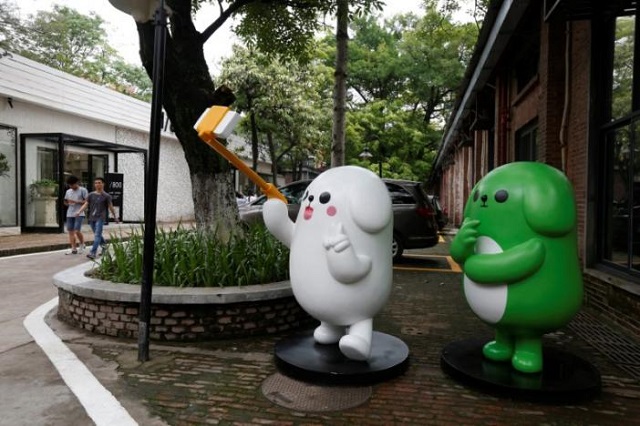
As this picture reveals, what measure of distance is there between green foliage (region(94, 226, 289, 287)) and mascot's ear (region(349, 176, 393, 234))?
181 centimetres

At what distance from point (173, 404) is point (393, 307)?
360cm

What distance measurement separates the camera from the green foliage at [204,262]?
5.06 metres

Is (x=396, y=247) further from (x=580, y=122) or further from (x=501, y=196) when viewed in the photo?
(x=501, y=196)

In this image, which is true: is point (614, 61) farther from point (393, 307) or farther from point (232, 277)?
point (232, 277)

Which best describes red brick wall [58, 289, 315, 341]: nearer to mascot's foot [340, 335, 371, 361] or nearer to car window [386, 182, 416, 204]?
mascot's foot [340, 335, 371, 361]

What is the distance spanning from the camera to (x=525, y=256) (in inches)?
136

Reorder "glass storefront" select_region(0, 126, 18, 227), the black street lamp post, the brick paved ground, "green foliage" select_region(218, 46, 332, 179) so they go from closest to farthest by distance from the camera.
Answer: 1. the brick paved ground
2. the black street lamp post
3. "glass storefront" select_region(0, 126, 18, 227)
4. "green foliage" select_region(218, 46, 332, 179)

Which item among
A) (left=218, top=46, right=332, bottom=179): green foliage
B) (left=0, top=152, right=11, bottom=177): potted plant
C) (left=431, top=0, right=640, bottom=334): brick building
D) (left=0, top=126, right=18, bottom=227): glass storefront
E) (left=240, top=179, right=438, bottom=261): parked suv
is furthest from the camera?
(left=218, top=46, right=332, bottom=179): green foliage

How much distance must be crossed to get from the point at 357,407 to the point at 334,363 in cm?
55

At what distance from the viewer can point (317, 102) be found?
82.4 feet

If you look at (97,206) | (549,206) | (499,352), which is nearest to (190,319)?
(499,352)

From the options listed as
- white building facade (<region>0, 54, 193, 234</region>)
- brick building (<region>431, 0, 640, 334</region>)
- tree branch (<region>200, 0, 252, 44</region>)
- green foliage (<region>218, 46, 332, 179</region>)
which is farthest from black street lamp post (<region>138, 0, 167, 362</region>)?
green foliage (<region>218, 46, 332, 179</region>)

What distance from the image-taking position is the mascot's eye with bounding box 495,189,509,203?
3.68m

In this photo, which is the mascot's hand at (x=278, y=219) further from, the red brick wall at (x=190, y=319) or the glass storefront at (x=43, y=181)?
the glass storefront at (x=43, y=181)
